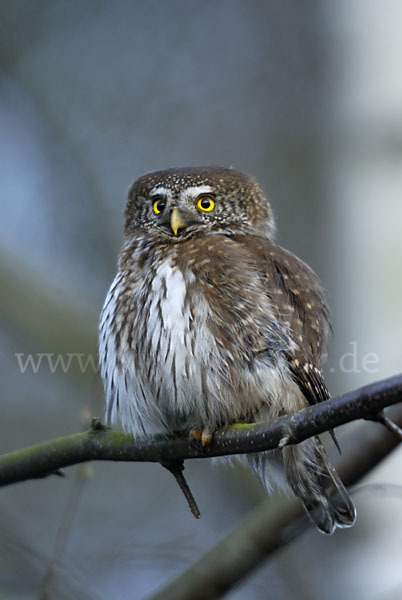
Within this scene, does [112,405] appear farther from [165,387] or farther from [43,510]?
[43,510]

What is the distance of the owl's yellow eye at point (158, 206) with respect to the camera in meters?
3.70

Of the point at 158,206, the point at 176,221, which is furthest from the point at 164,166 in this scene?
the point at 176,221

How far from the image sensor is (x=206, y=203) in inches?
145

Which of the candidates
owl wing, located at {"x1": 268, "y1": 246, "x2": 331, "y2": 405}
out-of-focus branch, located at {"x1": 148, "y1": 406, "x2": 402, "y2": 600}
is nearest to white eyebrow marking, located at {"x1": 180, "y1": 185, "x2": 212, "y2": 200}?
owl wing, located at {"x1": 268, "y1": 246, "x2": 331, "y2": 405}

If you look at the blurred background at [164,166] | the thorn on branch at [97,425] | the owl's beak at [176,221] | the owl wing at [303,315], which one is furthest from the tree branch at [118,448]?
the owl's beak at [176,221]

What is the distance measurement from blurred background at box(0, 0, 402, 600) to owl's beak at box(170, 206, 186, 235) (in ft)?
2.43

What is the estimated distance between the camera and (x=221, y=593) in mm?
3314

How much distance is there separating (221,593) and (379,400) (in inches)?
69.3

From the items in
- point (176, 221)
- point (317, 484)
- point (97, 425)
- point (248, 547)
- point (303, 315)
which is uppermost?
point (176, 221)

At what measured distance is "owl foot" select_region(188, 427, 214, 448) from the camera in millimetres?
2758

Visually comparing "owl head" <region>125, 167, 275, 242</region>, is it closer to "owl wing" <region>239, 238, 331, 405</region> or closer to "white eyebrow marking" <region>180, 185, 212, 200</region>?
"white eyebrow marking" <region>180, 185, 212, 200</region>

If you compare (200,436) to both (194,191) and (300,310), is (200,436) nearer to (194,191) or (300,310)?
(300,310)

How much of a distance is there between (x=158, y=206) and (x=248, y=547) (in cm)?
153

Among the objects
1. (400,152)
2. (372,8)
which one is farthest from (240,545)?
(372,8)
